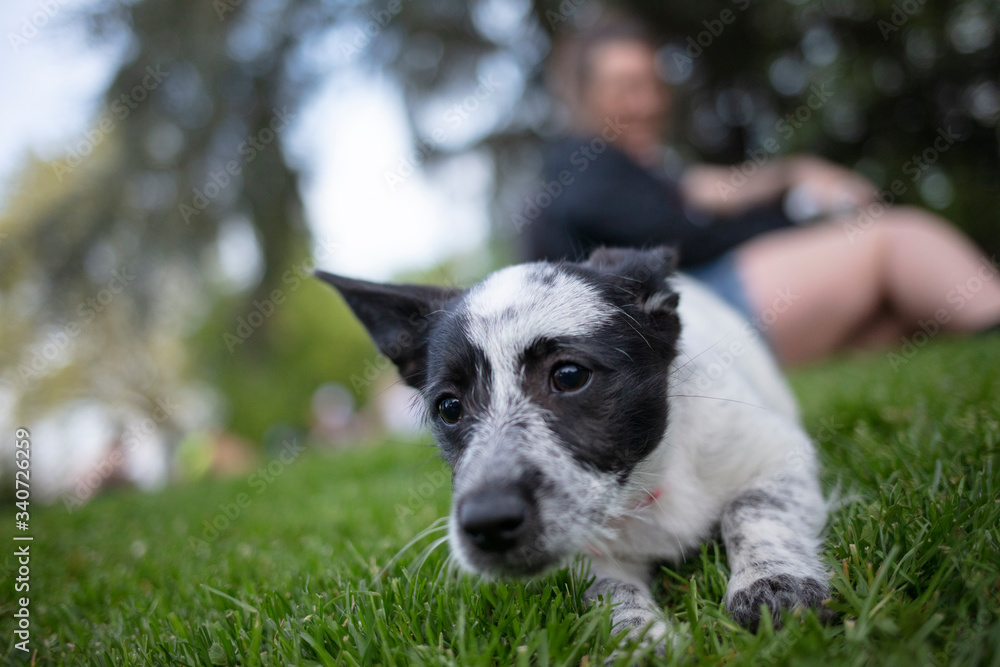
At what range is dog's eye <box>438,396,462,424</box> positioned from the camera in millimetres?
2125

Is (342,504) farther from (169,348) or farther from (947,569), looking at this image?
(169,348)

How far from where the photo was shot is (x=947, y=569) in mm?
1489

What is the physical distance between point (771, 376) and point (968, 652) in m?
2.08

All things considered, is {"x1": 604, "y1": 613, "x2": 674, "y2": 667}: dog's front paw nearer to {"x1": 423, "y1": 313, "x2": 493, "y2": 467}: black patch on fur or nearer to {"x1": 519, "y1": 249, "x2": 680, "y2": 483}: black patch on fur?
{"x1": 519, "y1": 249, "x2": 680, "y2": 483}: black patch on fur

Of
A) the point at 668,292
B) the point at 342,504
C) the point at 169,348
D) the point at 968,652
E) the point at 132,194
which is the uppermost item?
the point at 668,292

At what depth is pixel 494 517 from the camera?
1579mm

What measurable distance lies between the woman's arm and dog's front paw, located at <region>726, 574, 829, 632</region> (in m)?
4.50

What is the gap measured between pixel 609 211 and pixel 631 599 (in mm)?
3683

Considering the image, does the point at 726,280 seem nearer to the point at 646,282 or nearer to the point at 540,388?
the point at 646,282

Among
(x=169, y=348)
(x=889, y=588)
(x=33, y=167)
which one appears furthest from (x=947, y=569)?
(x=169, y=348)

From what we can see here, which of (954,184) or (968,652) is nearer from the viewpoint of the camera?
(968,652)

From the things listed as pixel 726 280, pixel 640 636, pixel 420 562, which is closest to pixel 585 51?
pixel 726 280

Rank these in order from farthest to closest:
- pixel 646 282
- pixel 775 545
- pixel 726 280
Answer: pixel 726 280 → pixel 646 282 → pixel 775 545

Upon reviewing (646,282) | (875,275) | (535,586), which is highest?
(646,282)
